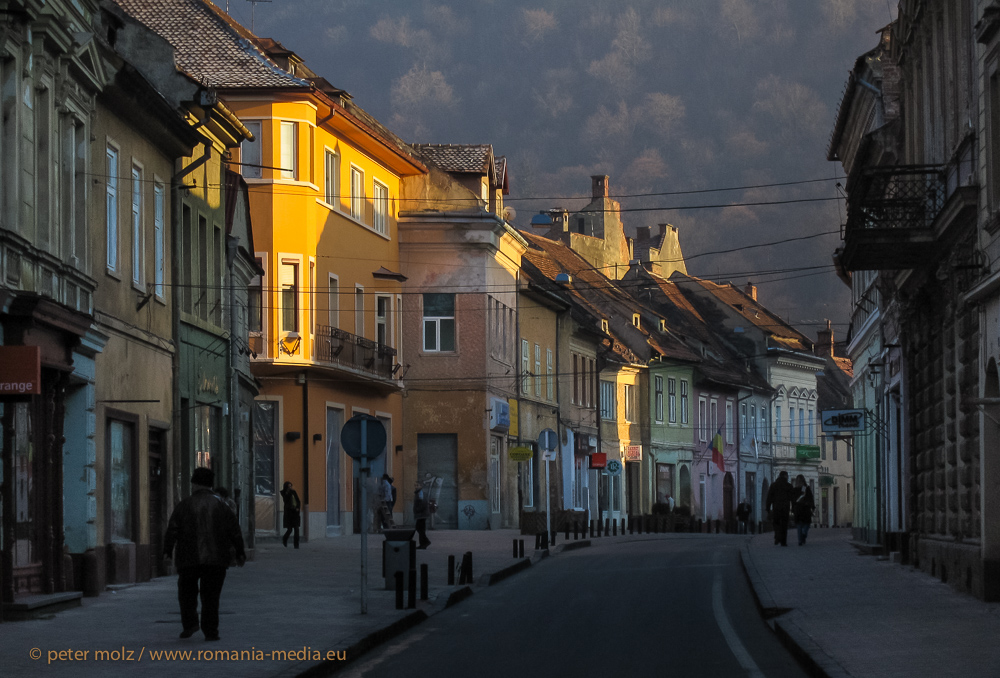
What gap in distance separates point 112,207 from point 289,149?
1904cm

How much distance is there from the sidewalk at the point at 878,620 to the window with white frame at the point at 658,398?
43.6 m

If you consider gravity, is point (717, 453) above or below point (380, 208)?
below

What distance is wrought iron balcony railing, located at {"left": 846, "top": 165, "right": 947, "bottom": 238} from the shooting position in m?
22.7

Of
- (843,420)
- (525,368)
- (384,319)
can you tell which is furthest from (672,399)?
(843,420)

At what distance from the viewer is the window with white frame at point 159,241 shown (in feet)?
86.9

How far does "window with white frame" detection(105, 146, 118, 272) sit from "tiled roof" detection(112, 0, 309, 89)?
17474 mm

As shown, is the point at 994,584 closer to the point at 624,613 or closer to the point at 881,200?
the point at 624,613

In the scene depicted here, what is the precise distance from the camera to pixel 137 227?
25.4 meters

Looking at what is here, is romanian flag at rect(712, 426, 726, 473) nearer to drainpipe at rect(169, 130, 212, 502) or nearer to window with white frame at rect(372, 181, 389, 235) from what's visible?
window with white frame at rect(372, 181, 389, 235)

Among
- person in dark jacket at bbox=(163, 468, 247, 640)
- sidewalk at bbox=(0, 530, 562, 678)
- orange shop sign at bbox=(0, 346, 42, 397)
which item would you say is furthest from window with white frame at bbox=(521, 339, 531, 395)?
person in dark jacket at bbox=(163, 468, 247, 640)

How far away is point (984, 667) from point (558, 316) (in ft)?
169

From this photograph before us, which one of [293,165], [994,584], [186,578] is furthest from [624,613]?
[293,165]

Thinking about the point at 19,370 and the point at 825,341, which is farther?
the point at 825,341

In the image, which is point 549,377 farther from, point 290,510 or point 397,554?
point 397,554
